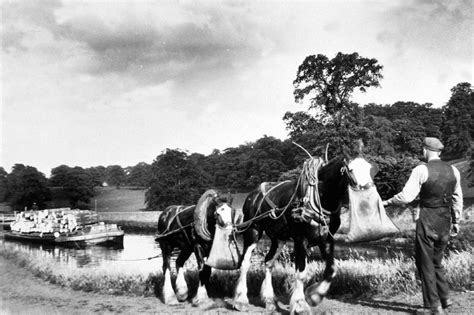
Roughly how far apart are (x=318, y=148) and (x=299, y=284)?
2644cm

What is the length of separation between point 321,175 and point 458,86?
76233mm

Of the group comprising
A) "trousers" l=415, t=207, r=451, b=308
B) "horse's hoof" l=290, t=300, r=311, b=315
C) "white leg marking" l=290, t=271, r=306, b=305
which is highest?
"trousers" l=415, t=207, r=451, b=308

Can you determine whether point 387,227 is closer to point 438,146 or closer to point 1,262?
point 438,146

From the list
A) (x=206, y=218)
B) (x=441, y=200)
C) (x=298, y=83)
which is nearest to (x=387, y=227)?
(x=441, y=200)

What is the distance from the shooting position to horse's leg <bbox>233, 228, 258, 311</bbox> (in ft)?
23.9

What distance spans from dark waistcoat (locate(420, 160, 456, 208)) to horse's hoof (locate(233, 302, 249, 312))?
366 centimetres

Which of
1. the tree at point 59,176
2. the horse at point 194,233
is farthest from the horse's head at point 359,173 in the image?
the tree at point 59,176

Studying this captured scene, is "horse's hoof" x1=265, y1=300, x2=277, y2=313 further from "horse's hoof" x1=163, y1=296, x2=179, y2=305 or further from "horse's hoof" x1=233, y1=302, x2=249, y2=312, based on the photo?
"horse's hoof" x1=163, y1=296, x2=179, y2=305

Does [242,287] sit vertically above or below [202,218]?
below

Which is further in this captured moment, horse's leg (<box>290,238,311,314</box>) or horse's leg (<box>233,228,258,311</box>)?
horse's leg (<box>233,228,258,311</box>)

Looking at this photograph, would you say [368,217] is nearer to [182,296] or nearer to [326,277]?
[326,277]

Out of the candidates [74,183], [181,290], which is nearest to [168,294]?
[181,290]

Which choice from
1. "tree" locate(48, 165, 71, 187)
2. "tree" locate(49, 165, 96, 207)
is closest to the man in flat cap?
"tree" locate(49, 165, 96, 207)

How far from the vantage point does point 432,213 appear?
5.72 meters
